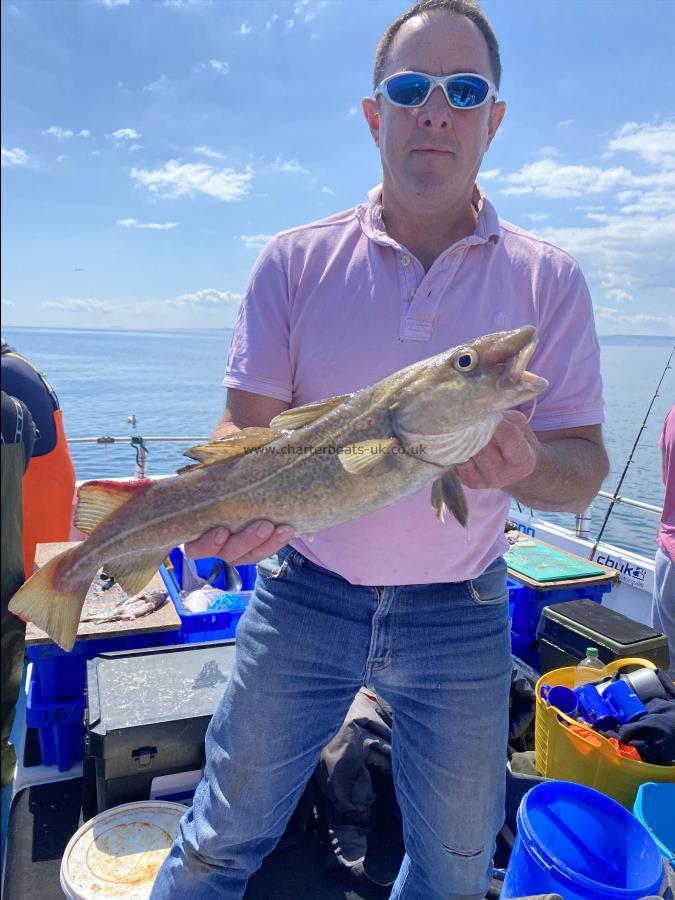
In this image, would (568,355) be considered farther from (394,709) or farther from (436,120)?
(394,709)

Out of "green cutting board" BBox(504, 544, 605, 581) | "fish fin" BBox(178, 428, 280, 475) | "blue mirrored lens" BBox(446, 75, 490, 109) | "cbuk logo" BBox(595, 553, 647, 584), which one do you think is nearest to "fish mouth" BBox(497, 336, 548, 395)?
"fish fin" BBox(178, 428, 280, 475)

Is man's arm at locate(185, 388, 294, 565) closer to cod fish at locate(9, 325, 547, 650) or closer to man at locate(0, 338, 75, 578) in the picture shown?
cod fish at locate(9, 325, 547, 650)

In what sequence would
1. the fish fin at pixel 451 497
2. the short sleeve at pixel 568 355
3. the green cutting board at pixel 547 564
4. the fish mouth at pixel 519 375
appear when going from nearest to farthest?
the fish mouth at pixel 519 375
the fish fin at pixel 451 497
the short sleeve at pixel 568 355
the green cutting board at pixel 547 564

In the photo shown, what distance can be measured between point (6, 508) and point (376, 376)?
5.30 ft

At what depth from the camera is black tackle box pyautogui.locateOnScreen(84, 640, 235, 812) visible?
354 centimetres

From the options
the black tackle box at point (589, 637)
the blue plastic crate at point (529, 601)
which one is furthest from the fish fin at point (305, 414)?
the blue plastic crate at point (529, 601)

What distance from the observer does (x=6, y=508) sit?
8.20 feet

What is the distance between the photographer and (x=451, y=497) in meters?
2.41

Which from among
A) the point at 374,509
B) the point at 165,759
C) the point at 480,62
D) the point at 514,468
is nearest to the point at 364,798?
the point at 165,759

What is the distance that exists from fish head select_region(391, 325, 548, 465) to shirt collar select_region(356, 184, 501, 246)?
72 centimetres

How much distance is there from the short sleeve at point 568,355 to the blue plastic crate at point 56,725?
3681mm

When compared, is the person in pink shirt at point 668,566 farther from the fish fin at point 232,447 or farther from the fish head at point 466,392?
the fish fin at point 232,447

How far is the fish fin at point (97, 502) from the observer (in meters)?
2.63

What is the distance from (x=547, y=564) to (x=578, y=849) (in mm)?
3385
